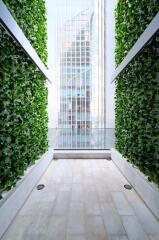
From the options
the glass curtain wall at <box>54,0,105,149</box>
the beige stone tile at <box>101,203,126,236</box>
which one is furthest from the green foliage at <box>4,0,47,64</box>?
the glass curtain wall at <box>54,0,105,149</box>

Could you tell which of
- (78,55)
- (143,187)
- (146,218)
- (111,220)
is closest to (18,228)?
(111,220)

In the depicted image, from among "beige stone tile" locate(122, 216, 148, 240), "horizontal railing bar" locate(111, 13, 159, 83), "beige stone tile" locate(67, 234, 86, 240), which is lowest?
"beige stone tile" locate(122, 216, 148, 240)

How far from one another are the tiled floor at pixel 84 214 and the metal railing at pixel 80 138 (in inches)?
89.2

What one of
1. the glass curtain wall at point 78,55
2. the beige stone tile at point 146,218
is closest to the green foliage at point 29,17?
the beige stone tile at point 146,218

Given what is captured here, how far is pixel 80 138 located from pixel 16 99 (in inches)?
151

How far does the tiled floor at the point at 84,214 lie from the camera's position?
1855 mm

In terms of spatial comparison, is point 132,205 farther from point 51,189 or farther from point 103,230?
point 51,189

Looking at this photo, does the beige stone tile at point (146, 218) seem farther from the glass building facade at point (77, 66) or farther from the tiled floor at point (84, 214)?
the glass building facade at point (77, 66)

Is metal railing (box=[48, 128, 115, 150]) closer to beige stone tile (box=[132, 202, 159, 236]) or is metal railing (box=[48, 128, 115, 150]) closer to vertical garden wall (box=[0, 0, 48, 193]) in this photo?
vertical garden wall (box=[0, 0, 48, 193])

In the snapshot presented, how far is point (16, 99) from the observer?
7.90ft

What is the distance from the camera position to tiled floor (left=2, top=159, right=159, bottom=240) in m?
1.86

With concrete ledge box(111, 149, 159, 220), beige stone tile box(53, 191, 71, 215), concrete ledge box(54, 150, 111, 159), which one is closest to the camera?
concrete ledge box(111, 149, 159, 220)

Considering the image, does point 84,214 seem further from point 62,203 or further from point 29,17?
point 29,17

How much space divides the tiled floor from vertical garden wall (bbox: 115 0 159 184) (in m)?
0.48
